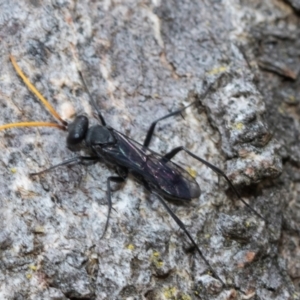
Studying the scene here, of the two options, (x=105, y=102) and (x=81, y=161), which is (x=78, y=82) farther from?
(x=81, y=161)

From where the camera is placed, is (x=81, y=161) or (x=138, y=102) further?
(x=138, y=102)

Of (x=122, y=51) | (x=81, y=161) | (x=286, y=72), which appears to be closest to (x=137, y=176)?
(x=81, y=161)

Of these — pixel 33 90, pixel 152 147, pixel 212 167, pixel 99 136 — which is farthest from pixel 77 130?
pixel 212 167

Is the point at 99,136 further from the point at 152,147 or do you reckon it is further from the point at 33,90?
the point at 33,90

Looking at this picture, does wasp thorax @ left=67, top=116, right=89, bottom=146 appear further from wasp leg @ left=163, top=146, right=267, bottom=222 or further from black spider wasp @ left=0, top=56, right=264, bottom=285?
wasp leg @ left=163, top=146, right=267, bottom=222

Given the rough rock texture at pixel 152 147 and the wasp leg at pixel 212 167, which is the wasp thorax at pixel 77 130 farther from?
the wasp leg at pixel 212 167

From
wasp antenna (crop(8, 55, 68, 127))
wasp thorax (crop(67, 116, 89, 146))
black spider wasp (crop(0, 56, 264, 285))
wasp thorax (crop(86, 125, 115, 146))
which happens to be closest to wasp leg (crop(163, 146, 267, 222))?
black spider wasp (crop(0, 56, 264, 285))
